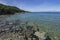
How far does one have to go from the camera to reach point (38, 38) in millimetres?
13898

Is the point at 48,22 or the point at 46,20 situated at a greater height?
the point at 48,22

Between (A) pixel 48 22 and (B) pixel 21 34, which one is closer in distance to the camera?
(B) pixel 21 34

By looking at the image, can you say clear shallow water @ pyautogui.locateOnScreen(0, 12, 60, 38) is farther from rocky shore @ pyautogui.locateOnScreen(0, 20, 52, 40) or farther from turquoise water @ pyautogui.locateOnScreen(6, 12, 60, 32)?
rocky shore @ pyautogui.locateOnScreen(0, 20, 52, 40)

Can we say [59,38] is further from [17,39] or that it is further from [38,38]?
[17,39]

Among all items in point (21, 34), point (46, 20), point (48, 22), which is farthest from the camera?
point (46, 20)

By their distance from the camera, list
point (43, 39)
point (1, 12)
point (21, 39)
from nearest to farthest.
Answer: point (43, 39) < point (21, 39) < point (1, 12)

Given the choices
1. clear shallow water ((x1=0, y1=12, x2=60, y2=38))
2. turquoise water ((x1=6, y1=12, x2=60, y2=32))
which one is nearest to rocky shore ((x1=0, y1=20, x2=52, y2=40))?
clear shallow water ((x1=0, y1=12, x2=60, y2=38))

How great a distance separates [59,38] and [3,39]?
665 centimetres

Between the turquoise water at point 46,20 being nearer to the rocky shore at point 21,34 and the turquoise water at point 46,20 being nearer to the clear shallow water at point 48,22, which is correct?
the clear shallow water at point 48,22

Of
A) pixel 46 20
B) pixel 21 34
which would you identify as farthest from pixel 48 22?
pixel 21 34

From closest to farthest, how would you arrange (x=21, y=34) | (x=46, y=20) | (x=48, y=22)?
(x=21, y=34) → (x=48, y=22) → (x=46, y=20)

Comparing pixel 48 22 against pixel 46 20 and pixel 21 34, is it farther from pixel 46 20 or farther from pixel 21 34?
pixel 21 34

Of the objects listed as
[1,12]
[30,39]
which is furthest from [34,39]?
[1,12]

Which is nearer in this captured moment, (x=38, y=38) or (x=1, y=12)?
(x=38, y=38)
